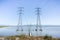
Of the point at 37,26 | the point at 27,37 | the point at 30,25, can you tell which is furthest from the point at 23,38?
the point at 37,26

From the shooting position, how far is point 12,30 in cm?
525

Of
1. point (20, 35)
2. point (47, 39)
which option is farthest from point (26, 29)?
point (47, 39)

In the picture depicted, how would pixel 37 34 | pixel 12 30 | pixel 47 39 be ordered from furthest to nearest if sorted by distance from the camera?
pixel 12 30
pixel 37 34
pixel 47 39

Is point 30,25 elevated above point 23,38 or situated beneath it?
elevated above

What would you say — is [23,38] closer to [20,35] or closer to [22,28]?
[20,35]

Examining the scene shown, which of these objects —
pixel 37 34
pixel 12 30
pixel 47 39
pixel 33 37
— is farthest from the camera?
pixel 12 30

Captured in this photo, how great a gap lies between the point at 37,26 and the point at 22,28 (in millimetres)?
584

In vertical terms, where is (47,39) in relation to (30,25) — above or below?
below

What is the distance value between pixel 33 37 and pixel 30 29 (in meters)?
0.50

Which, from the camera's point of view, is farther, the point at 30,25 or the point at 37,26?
the point at 37,26

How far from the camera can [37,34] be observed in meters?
4.85

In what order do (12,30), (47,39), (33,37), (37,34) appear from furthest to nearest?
(12,30) → (37,34) → (33,37) → (47,39)

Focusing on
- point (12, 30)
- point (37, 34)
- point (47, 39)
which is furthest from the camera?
point (12, 30)

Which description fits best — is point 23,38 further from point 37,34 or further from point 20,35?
point 37,34
